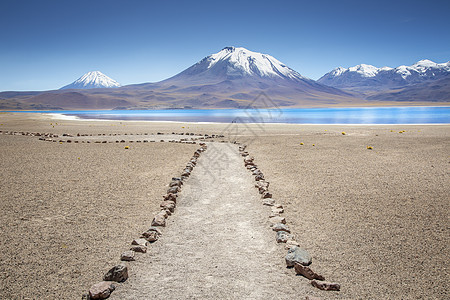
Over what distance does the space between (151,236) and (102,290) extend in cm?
157

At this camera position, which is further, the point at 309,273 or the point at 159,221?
the point at 159,221

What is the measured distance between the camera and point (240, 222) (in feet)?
20.1

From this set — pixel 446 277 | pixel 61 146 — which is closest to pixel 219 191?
pixel 446 277

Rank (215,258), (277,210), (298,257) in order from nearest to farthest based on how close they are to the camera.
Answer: (298,257)
(215,258)
(277,210)

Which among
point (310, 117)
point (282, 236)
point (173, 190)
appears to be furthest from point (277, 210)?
point (310, 117)

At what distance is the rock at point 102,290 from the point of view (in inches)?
145

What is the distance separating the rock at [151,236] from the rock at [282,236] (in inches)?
→ 82.7

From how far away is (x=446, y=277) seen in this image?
418 centimetres

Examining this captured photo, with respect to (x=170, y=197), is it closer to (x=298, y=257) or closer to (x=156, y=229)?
(x=156, y=229)

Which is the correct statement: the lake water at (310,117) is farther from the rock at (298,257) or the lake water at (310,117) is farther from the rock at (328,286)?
the rock at (328,286)

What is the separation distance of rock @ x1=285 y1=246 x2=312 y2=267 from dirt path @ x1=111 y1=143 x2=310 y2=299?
0.12 m

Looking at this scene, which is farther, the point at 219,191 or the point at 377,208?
the point at 219,191

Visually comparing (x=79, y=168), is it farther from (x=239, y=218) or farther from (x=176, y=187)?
(x=239, y=218)

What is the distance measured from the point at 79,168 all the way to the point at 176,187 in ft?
14.8
